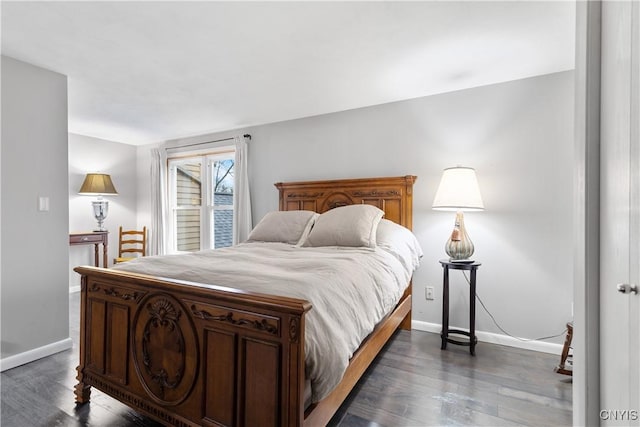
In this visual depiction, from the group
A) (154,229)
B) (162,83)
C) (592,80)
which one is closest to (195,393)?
(592,80)

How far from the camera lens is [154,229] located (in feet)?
15.0

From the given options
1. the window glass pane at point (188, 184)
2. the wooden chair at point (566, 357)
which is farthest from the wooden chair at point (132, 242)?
the wooden chair at point (566, 357)

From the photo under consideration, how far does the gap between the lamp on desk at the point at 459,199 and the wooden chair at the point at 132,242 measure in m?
4.30

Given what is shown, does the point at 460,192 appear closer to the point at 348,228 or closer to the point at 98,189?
the point at 348,228

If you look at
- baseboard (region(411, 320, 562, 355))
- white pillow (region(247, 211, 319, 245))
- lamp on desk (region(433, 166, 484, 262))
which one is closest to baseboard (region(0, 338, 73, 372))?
white pillow (region(247, 211, 319, 245))

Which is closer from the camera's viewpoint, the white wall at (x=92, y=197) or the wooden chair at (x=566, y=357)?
the wooden chair at (x=566, y=357)

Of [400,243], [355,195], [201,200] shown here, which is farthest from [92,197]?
[400,243]

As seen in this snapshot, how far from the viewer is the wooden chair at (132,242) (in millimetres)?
4566

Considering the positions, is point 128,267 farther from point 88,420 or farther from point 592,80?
point 592,80

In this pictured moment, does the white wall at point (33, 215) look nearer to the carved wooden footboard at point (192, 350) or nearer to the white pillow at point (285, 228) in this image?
the carved wooden footboard at point (192, 350)

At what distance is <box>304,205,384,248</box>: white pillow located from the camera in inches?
95.6

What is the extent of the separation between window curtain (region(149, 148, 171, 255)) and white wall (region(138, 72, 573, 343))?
2911mm

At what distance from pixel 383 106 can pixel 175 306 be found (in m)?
2.62

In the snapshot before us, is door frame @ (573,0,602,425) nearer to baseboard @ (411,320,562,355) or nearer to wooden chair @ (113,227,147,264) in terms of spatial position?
baseboard @ (411,320,562,355)
